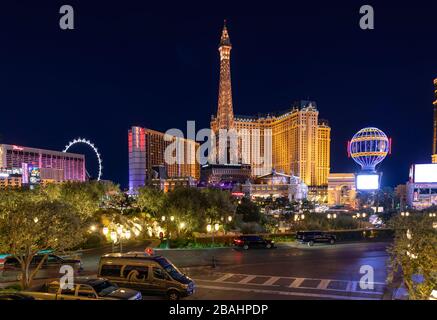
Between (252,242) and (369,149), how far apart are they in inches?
2159

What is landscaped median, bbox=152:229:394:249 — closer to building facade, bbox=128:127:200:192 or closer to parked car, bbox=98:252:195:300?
parked car, bbox=98:252:195:300

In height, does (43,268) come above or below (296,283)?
below

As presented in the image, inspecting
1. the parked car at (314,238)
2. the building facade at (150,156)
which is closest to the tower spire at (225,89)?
the building facade at (150,156)

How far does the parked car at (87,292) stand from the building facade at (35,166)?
97.4 metres

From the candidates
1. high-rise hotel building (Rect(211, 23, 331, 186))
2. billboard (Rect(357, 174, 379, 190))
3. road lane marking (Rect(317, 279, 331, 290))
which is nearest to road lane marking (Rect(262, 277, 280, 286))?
road lane marking (Rect(317, 279, 331, 290))

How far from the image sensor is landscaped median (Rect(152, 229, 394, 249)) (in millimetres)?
29938

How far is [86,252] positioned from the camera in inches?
1131

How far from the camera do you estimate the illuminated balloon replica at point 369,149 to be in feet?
234

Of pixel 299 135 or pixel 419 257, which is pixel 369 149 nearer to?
pixel 299 135

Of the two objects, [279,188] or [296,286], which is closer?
[296,286]

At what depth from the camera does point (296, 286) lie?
17.0m

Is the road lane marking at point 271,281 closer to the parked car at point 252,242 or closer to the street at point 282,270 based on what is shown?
the street at point 282,270

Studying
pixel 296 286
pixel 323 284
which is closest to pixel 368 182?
pixel 323 284
